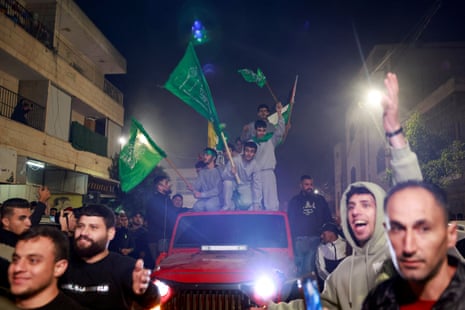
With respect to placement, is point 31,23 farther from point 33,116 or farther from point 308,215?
point 308,215

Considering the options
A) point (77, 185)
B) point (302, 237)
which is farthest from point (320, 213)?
point (77, 185)

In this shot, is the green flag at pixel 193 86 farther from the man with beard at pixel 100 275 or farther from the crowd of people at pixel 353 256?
the man with beard at pixel 100 275

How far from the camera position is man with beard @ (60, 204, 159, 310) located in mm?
3240

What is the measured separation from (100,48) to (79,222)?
75.1 ft

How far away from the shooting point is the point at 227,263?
5113mm

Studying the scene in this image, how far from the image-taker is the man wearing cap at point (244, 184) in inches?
323

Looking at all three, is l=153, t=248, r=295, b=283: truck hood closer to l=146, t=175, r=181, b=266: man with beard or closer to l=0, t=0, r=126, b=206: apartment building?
l=146, t=175, r=181, b=266: man with beard

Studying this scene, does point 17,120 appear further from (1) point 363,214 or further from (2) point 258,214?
(1) point 363,214

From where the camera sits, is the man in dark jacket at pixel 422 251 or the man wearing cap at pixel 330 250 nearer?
the man in dark jacket at pixel 422 251

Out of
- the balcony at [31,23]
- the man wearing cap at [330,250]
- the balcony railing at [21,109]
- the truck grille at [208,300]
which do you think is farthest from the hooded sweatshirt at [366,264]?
the balcony railing at [21,109]

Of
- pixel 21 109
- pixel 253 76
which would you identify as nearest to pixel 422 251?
pixel 253 76

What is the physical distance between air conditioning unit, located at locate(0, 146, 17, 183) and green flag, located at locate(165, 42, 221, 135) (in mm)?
9098

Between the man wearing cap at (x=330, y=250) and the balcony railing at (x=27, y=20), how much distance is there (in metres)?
14.6

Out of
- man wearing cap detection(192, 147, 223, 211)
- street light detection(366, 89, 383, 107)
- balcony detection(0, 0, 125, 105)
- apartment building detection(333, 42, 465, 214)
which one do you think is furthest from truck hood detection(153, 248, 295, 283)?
apartment building detection(333, 42, 465, 214)
